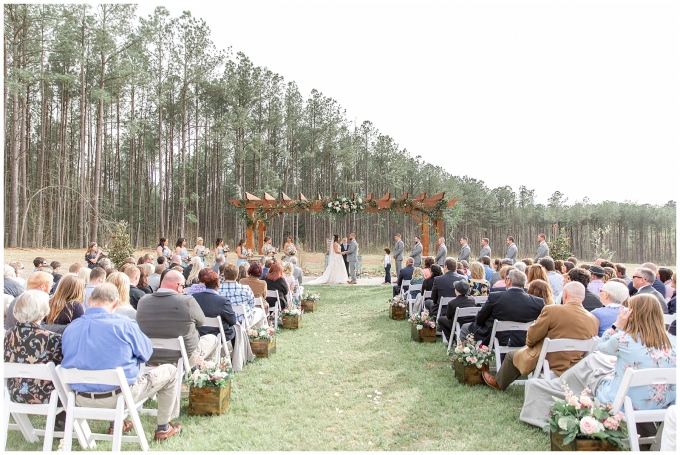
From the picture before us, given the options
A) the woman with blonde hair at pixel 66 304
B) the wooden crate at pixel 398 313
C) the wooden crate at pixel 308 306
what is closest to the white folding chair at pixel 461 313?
the wooden crate at pixel 398 313

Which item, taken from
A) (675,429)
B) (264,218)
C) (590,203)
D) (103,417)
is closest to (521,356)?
(675,429)

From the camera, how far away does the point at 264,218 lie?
15930 mm

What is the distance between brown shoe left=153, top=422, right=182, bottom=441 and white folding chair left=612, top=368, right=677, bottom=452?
3090 mm

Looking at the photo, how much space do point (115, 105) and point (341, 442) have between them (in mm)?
28359

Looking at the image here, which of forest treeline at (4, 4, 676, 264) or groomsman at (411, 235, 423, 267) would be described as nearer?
groomsman at (411, 235, 423, 267)

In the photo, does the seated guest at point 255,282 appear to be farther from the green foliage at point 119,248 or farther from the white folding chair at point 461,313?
the green foliage at point 119,248

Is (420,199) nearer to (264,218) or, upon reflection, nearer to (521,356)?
(264,218)

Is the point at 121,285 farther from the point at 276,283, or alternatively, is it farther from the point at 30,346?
the point at 276,283

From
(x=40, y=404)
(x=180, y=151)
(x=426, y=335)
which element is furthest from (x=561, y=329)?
(x=180, y=151)

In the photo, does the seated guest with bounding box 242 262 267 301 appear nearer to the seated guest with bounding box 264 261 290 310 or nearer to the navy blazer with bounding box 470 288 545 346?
the seated guest with bounding box 264 261 290 310

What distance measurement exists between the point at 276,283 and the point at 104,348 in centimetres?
479

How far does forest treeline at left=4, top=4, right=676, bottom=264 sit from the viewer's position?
62.8 ft

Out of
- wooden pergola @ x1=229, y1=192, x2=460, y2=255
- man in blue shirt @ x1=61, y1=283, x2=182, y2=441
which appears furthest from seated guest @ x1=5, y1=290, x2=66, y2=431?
wooden pergola @ x1=229, y1=192, x2=460, y2=255

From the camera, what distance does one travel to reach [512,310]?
4480 mm
